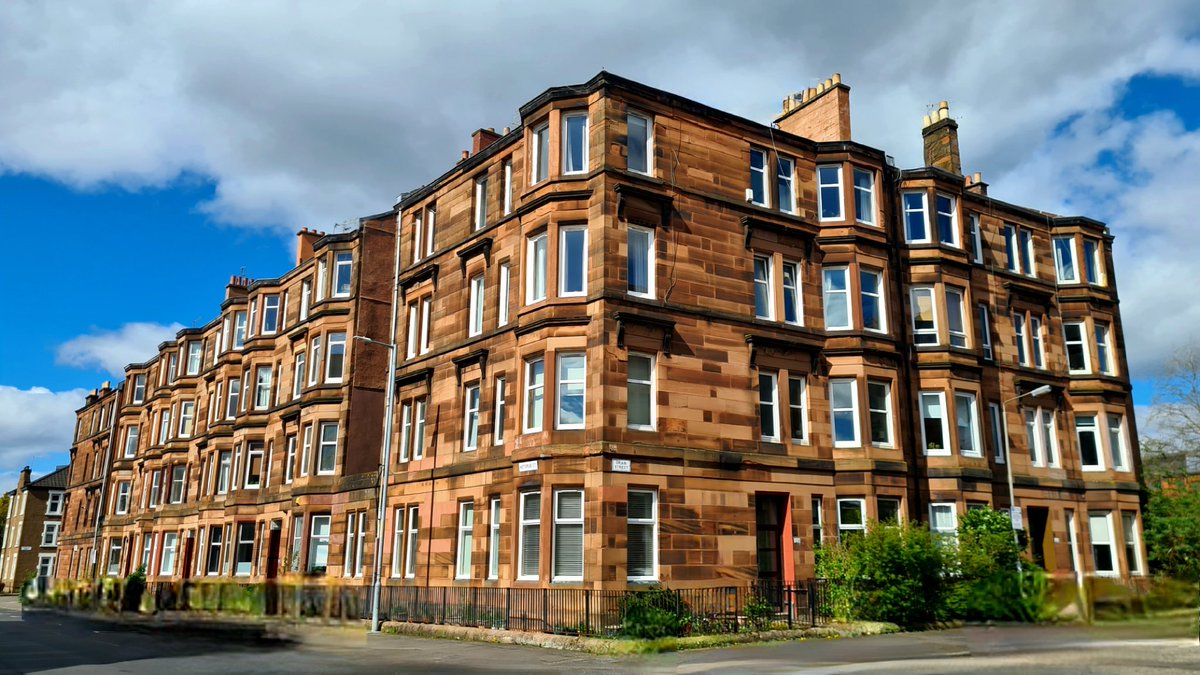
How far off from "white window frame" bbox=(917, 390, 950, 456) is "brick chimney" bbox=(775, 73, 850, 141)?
8823mm

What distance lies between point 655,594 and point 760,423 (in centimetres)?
628

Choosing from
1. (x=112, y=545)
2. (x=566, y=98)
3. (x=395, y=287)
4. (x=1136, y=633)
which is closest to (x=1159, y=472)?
(x=566, y=98)

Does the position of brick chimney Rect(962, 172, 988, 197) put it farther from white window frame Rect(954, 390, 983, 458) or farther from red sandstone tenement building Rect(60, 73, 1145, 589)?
white window frame Rect(954, 390, 983, 458)

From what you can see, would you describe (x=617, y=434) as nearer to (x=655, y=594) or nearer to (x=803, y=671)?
(x=655, y=594)

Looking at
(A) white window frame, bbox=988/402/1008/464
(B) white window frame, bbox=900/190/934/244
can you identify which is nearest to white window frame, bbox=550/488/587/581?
(B) white window frame, bbox=900/190/934/244

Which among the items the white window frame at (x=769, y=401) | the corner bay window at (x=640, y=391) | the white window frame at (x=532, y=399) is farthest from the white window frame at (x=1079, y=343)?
the white window frame at (x=532, y=399)

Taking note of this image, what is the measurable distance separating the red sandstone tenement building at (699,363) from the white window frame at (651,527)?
57 mm

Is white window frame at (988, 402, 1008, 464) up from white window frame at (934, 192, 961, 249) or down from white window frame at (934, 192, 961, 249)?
down

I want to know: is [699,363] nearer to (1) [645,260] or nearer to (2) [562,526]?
(1) [645,260]

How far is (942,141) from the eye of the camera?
3353 centimetres

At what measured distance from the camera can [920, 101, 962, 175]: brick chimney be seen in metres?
33.2

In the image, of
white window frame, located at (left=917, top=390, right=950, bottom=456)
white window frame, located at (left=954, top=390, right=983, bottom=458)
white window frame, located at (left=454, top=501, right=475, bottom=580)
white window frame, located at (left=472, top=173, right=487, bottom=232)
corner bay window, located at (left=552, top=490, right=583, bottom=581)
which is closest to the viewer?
corner bay window, located at (left=552, top=490, right=583, bottom=581)

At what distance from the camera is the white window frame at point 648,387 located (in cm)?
2205

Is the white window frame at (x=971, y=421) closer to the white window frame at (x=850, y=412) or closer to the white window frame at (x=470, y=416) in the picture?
the white window frame at (x=850, y=412)
